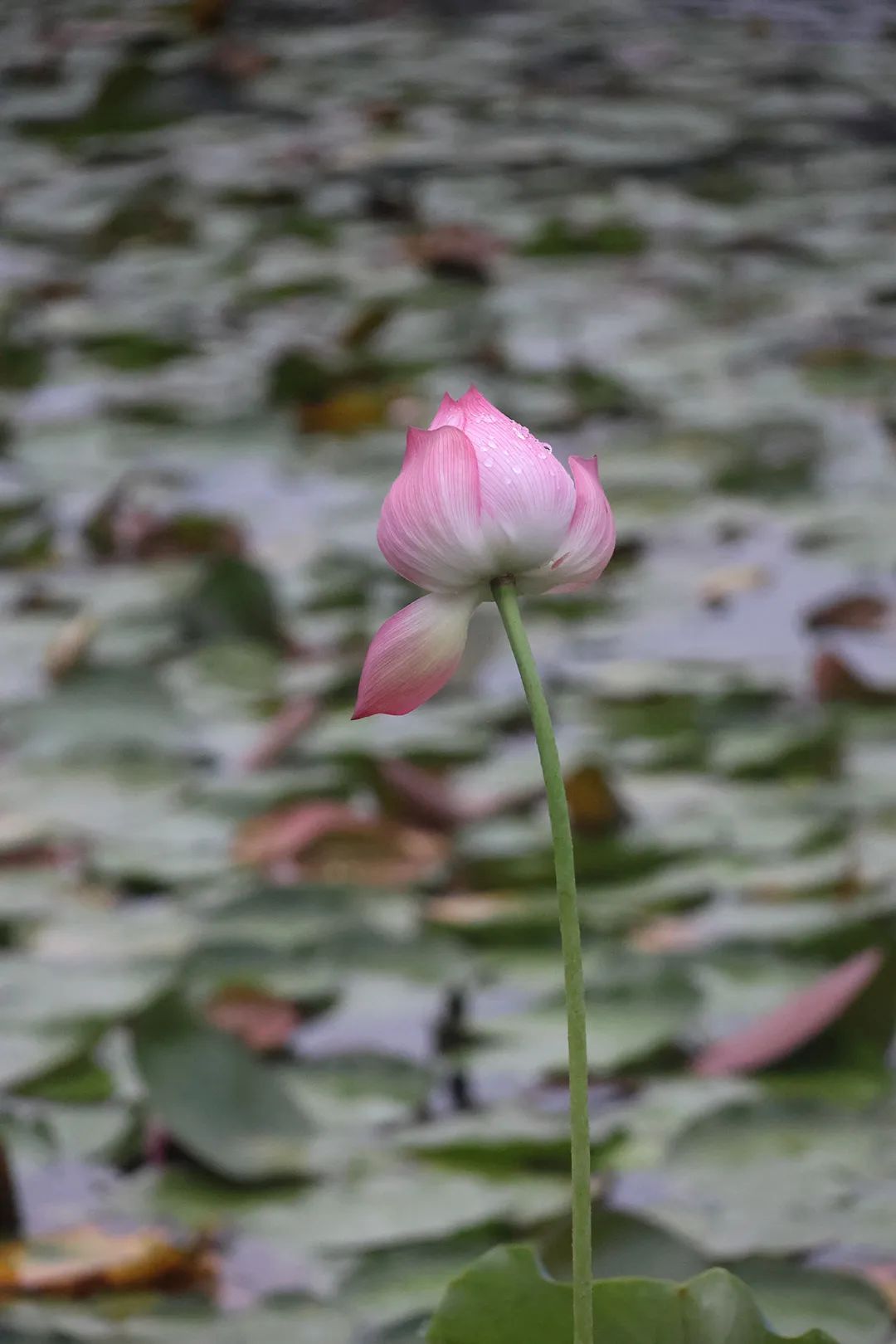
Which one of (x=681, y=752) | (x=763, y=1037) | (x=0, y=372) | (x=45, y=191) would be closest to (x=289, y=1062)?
(x=763, y=1037)

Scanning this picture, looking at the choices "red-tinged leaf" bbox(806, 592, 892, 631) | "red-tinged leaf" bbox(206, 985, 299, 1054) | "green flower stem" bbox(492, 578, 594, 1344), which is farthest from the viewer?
"red-tinged leaf" bbox(806, 592, 892, 631)

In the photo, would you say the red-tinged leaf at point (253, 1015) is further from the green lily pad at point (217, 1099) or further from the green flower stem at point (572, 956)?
the green flower stem at point (572, 956)

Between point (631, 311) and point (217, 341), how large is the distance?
41 centimetres

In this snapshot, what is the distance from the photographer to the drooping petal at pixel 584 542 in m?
0.38

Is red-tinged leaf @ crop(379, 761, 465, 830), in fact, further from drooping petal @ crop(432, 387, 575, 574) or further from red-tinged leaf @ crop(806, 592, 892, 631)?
drooping petal @ crop(432, 387, 575, 574)

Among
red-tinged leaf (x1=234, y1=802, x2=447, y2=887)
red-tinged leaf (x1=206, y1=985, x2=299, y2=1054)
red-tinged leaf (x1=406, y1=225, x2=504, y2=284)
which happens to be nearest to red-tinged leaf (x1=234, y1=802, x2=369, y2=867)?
red-tinged leaf (x1=234, y1=802, x2=447, y2=887)

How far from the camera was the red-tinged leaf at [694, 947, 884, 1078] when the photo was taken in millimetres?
743

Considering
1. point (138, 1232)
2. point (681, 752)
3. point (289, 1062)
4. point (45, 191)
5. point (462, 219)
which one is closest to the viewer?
point (138, 1232)

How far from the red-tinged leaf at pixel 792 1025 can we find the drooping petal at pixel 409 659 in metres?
0.42

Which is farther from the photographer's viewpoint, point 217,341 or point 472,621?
point 217,341

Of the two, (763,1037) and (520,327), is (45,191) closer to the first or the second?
(520,327)

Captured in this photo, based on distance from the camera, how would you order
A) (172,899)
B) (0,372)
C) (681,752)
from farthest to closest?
1. (0,372)
2. (681,752)
3. (172,899)

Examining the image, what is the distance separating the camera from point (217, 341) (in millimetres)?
1933

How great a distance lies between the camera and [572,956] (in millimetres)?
348
